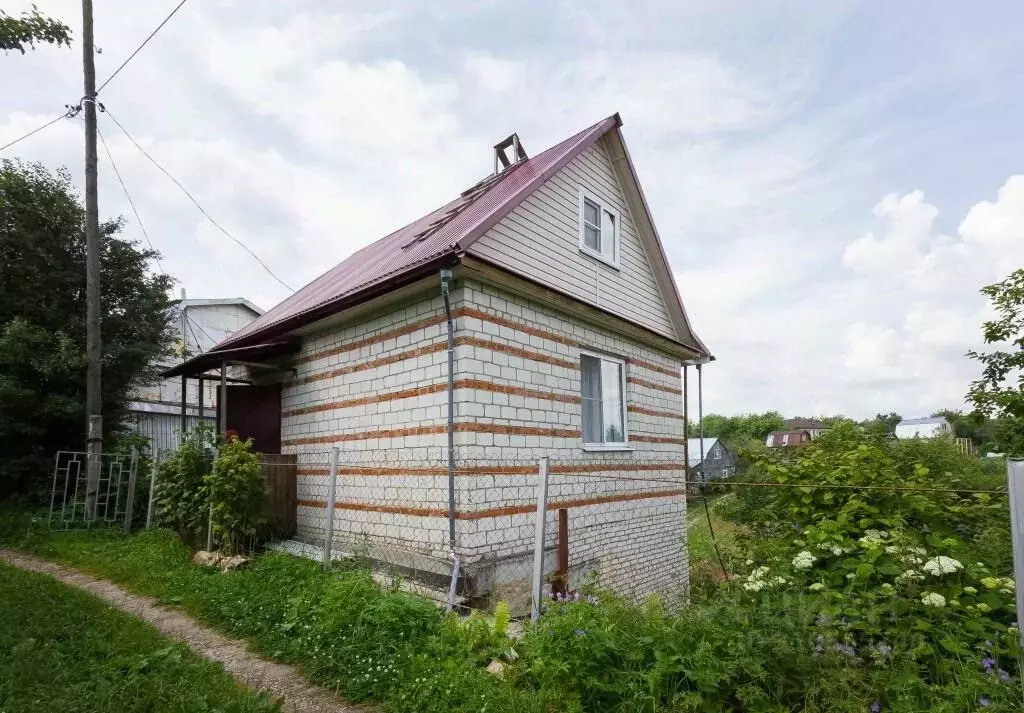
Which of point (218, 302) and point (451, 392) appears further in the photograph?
point (218, 302)

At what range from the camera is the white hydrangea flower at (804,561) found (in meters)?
3.80

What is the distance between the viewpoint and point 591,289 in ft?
28.2

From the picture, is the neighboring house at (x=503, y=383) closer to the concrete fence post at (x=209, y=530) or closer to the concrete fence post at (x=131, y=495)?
the concrete fence post at (x=209, y=530)

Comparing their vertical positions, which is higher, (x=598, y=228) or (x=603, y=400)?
(x=598, y=228)

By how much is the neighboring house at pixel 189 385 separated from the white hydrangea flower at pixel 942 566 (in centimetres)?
1390

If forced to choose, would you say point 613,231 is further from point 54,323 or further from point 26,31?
point 54,323

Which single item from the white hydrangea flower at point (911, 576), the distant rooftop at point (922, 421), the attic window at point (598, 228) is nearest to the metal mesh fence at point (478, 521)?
the white hydrangea flower at point (911, 576)

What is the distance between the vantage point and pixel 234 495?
23.4 ft

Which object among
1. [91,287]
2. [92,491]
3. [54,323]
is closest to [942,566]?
[92,491]

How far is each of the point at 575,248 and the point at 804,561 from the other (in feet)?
18.1

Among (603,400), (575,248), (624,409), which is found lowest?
(624,409)

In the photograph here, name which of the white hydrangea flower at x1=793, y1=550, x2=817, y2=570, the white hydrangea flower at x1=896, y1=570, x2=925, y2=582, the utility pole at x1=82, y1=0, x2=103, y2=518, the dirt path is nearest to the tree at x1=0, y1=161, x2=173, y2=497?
the utility pole at x1=82, y1=0, x2=103, y2=518

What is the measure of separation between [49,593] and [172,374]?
179 inches

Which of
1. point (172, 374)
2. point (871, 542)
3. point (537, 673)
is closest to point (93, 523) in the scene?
point (172, 374)
